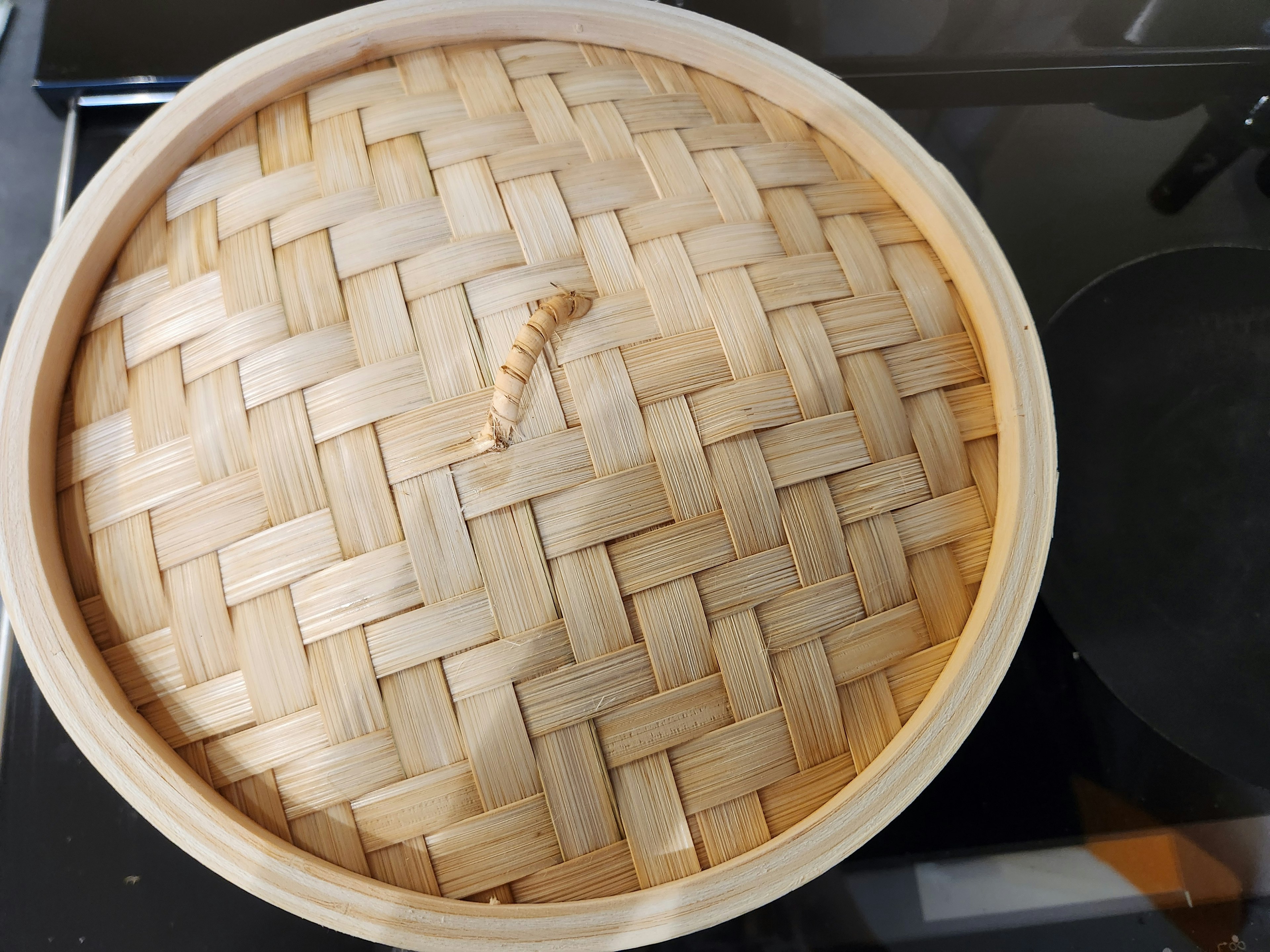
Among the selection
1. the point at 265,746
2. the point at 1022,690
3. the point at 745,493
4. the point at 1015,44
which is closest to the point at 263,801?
the point at 265,746

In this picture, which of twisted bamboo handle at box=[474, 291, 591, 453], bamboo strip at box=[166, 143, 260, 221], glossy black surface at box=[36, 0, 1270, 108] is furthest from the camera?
glossy black surface at box=[36, 0, 1270, 108]

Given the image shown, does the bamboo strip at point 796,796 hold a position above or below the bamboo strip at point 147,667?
above

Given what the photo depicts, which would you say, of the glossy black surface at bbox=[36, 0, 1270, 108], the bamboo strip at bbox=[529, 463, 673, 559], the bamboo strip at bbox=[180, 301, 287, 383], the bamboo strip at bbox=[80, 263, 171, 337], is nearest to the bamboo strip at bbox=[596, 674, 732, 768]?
the bamboo strip at bbox=[529, 463, 673, 559]

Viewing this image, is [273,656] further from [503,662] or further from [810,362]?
[810,362]

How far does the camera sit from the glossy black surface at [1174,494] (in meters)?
0.70

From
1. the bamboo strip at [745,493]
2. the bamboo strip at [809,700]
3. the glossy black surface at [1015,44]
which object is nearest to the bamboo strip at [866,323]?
the bamboo strip at [745,493]

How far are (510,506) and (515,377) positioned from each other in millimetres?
77

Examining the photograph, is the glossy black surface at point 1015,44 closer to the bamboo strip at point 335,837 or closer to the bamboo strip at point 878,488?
the bamboo strip at point 878,488

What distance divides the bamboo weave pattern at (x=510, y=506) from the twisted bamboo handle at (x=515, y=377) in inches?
0.7

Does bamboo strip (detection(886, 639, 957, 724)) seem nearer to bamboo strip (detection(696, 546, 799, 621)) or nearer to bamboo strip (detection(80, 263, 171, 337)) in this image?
bamboo strip (detection(696, 546, 799, 621))

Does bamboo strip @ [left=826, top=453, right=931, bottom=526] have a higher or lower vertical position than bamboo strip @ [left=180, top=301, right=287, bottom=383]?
higher

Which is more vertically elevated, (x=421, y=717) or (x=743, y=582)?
(x=743, y=582)

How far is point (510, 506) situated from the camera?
0.44m

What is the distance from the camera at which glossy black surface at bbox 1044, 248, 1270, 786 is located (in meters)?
0.70
